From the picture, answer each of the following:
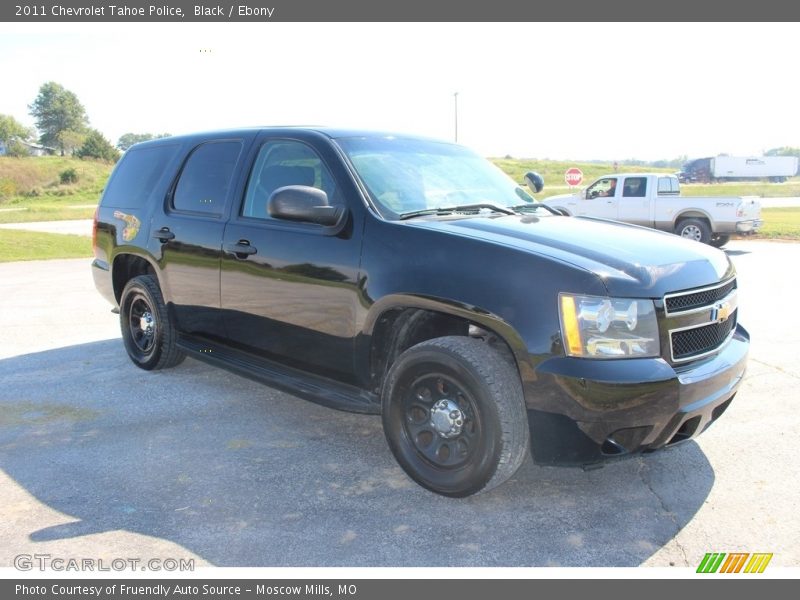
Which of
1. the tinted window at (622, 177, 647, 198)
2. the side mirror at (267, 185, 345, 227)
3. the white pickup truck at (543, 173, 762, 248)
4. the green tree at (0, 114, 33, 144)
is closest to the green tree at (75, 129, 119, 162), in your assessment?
the green tree at (0, 114, 33, 144)

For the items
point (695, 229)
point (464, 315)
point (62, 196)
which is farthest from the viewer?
point (62, 196)

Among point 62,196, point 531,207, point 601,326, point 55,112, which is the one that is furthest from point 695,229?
point 55,112

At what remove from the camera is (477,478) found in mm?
3221

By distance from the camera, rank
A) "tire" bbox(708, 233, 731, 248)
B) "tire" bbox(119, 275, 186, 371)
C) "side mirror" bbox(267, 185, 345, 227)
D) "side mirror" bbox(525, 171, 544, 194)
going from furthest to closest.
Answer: "tire" bbox(708, 233, 731, 248) < "side mirror" bbox(525, 171, 544, 194) < "tire" bbox(119, 275, 186, 371) < "side mirror" bbox(267, 185, 345, 227)

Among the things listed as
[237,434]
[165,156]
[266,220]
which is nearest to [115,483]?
[237,434]

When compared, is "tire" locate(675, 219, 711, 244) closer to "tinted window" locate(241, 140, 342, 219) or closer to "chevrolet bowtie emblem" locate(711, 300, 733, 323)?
"chevrolet bowtie emblem" locate(711, 300, 733, 323)

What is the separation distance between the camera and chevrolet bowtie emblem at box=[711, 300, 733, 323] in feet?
11.1

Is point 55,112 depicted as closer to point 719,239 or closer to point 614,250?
point 719,239

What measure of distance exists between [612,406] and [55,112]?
403 feet

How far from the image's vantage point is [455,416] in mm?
3348

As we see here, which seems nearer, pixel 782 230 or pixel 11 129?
pixel 782 230

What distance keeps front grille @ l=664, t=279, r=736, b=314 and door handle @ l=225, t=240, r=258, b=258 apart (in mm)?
2500

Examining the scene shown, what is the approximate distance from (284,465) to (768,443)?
2.93 metres
